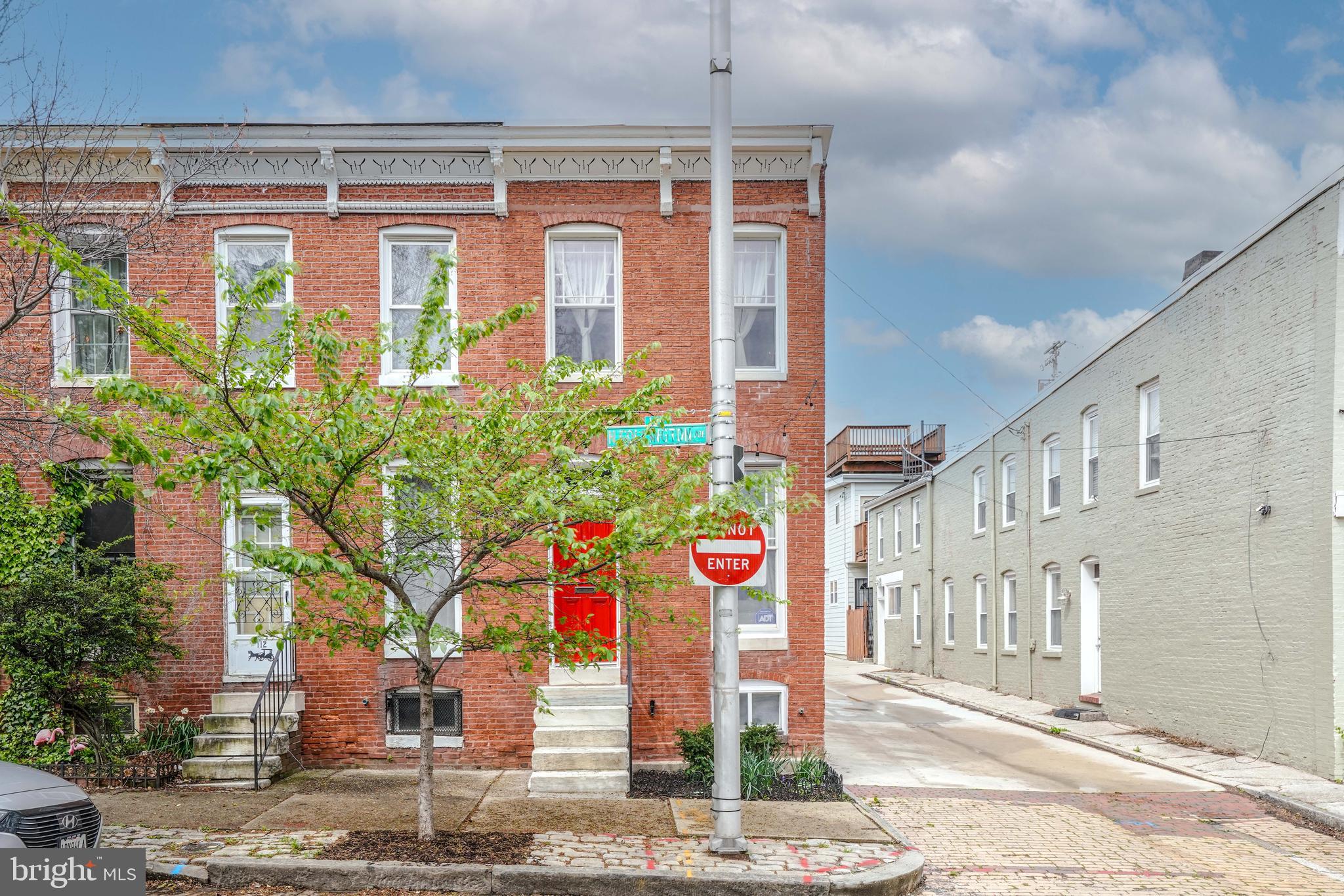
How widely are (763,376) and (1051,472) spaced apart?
11.9m

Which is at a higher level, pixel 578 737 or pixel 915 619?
pixel 578 737

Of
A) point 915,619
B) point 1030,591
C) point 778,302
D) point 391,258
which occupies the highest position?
point 391,258

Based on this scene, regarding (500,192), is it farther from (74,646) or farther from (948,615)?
(948,615)

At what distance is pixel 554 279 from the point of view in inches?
524

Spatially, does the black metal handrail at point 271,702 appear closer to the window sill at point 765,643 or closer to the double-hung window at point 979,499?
the window sill at point 765,643

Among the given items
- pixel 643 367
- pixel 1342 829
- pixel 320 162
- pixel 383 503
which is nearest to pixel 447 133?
pixel 320 162

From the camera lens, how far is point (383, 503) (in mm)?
8375

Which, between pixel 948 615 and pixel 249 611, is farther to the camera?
pixel 948 615

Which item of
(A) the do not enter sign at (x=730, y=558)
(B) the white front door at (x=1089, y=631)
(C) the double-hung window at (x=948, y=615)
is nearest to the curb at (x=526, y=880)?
(A) the do not enter sign at (x=730, y=558)

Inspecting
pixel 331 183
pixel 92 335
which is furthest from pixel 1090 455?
pixel 92 335

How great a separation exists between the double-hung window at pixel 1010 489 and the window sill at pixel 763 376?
43.4ft

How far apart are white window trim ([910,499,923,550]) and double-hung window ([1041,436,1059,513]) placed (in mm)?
9506

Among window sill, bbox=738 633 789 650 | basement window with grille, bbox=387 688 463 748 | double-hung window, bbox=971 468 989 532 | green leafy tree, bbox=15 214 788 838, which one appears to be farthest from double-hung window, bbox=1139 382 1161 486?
basement window with grille, bbox=387 688 463 748

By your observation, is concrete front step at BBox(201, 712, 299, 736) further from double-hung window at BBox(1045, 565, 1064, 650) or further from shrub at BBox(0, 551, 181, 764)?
double-hung window at BBox(1045, 565, 1064, 650)
